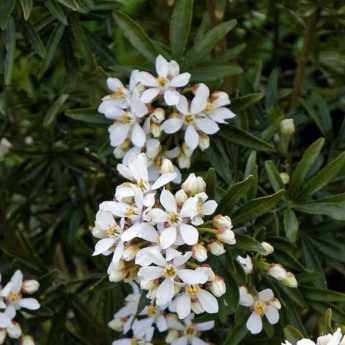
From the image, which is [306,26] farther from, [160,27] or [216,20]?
[160,27]

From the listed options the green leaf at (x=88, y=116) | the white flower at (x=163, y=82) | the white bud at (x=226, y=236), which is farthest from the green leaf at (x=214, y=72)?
the white bud at (x=226, y=236)

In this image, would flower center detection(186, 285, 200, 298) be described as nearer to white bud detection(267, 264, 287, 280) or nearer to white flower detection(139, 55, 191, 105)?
white bud detection(267, 264, 287, 280)

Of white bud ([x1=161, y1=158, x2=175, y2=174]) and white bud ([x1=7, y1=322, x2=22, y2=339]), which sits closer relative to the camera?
white bud ([x1=161, y1=158, x2=175, y2=174])

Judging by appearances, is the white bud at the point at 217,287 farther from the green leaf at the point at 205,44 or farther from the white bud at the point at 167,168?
the green leaf at the point at 205,44

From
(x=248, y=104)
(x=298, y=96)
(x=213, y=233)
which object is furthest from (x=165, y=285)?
(x=298, y=96)

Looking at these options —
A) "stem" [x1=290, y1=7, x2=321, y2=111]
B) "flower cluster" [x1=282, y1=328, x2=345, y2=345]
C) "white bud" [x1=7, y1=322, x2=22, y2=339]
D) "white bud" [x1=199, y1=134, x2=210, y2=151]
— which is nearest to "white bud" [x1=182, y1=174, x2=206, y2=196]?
"white bud" [x1=199, y1=134, x2=210, y2=151]

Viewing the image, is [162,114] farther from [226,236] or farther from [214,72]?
[226,236]
